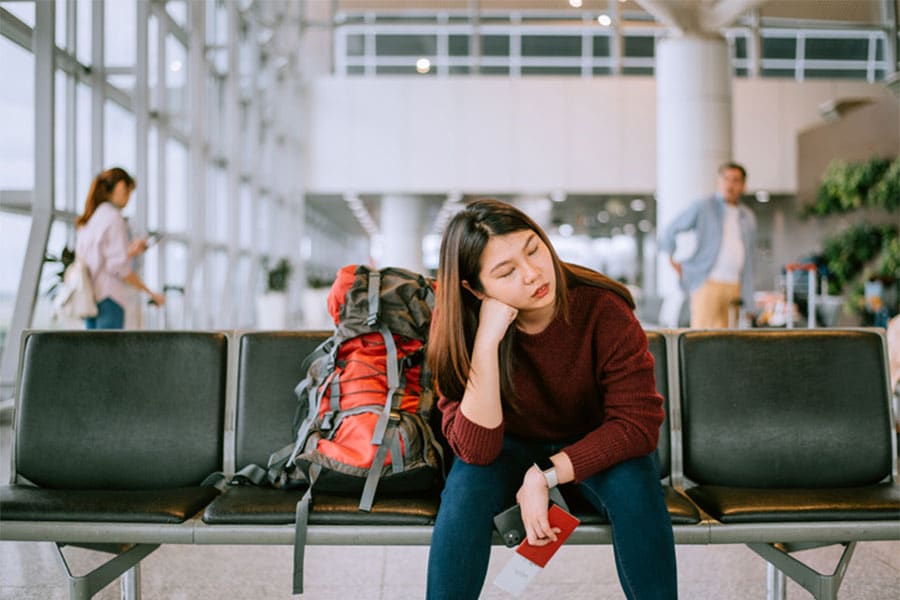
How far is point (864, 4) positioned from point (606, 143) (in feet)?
19.7

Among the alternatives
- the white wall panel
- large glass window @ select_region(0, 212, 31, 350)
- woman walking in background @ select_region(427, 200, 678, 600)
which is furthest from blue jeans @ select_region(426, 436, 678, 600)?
the white wall panel

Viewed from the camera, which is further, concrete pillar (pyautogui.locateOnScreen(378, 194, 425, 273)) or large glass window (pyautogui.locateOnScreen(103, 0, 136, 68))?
concrete pillar (pyautogui.locateOnScreen(378, 194, 425, 273))

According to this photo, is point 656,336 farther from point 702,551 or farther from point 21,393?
point 21,393

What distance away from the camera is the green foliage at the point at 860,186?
10.1m

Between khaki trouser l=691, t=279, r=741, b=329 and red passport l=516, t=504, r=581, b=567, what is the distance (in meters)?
3.84

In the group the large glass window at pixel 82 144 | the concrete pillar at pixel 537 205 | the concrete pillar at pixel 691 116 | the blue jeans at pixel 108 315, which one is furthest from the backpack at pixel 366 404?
the concrete pillar at pixel 537 205

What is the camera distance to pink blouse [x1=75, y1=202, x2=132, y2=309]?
465cm

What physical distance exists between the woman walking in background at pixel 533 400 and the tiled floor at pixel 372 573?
34.6 inches

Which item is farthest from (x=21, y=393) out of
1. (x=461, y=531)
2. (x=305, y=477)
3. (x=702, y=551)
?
(x=702, y=551)

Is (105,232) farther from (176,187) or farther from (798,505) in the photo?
(176,187)

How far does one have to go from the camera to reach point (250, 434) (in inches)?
92.4

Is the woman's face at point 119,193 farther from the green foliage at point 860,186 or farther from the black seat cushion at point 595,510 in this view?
the green foliage at point 860,186

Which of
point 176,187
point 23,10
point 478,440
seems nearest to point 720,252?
point 478,440

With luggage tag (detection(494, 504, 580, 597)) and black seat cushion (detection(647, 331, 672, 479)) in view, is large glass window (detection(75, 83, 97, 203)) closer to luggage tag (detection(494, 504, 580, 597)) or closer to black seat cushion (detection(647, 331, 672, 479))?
black seat cushion (detection(647, 331, 672, 479))
